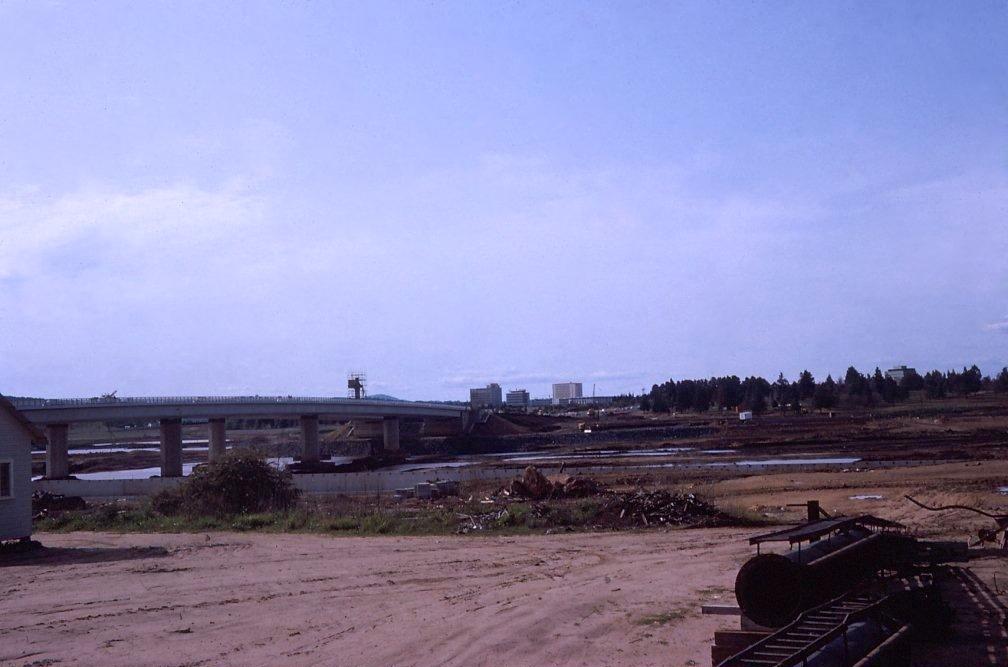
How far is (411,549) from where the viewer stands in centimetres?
2236

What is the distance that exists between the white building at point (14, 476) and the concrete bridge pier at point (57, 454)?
158 feet

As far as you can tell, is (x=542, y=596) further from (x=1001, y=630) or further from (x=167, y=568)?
(x=167, y=568)

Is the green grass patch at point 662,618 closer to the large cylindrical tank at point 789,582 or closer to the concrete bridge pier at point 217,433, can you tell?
the large cylindrical tank at point 789,582

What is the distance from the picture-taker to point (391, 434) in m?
111

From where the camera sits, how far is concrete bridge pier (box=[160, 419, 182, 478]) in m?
75.1

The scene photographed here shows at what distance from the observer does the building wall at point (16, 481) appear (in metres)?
25.8

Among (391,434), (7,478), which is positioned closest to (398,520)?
(7,478)

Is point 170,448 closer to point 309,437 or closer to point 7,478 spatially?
point 309,437

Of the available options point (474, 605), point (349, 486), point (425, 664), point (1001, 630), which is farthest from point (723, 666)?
point (349, 486)

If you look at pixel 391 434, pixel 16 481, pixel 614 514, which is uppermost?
pixel 16 481

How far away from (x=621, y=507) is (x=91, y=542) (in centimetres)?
1585

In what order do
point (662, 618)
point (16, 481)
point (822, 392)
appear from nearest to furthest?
point (662, 618) < point (16, 481) < point (822, 392)

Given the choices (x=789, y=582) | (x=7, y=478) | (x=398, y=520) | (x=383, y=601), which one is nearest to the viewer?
(x=789, y=582)

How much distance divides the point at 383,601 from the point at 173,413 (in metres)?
67.3
